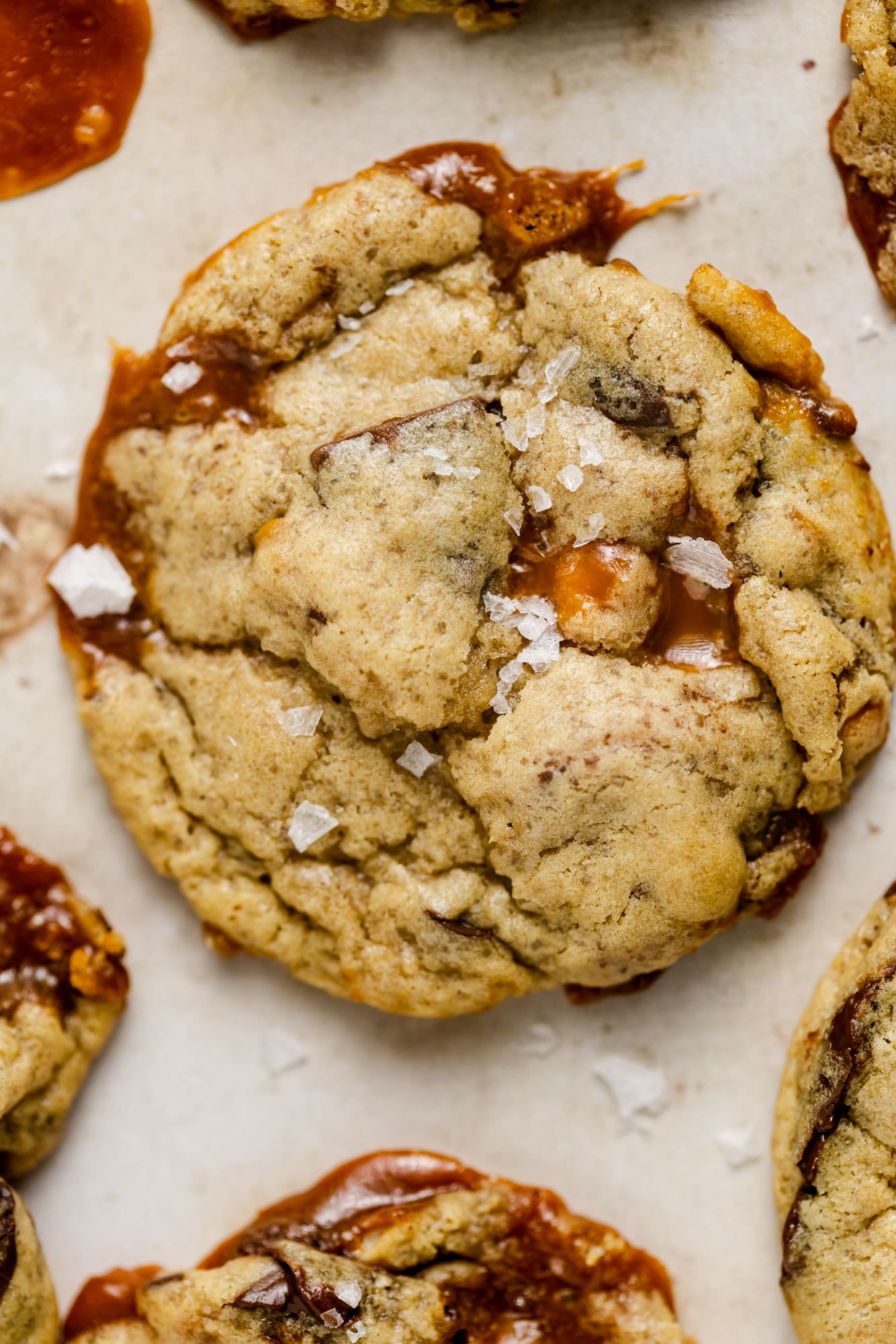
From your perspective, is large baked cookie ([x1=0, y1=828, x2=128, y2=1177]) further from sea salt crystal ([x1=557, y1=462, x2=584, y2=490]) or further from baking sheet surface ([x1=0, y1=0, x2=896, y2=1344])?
sea salt crystal ([x1=557, y1=462, x2=584, y2=490])

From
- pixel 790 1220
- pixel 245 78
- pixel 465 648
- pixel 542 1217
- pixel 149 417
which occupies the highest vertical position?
pixel 245 78

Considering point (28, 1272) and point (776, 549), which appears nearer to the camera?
point (776, 549)

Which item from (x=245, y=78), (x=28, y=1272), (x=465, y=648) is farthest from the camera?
(x=245, y=78)

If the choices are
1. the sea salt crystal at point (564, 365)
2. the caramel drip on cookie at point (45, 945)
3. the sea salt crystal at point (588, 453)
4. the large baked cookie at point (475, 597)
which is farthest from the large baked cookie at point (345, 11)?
the caramel drip on cookie at point (45, 945)

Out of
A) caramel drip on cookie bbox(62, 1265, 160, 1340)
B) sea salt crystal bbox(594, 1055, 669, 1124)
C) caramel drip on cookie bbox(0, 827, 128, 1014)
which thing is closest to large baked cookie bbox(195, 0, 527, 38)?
caramel drip on cookie bbox(0, 827, 128, 1014)

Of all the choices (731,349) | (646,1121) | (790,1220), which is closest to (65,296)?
(731,349)

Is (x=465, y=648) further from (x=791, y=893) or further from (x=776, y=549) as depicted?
(x=791, y=893)
